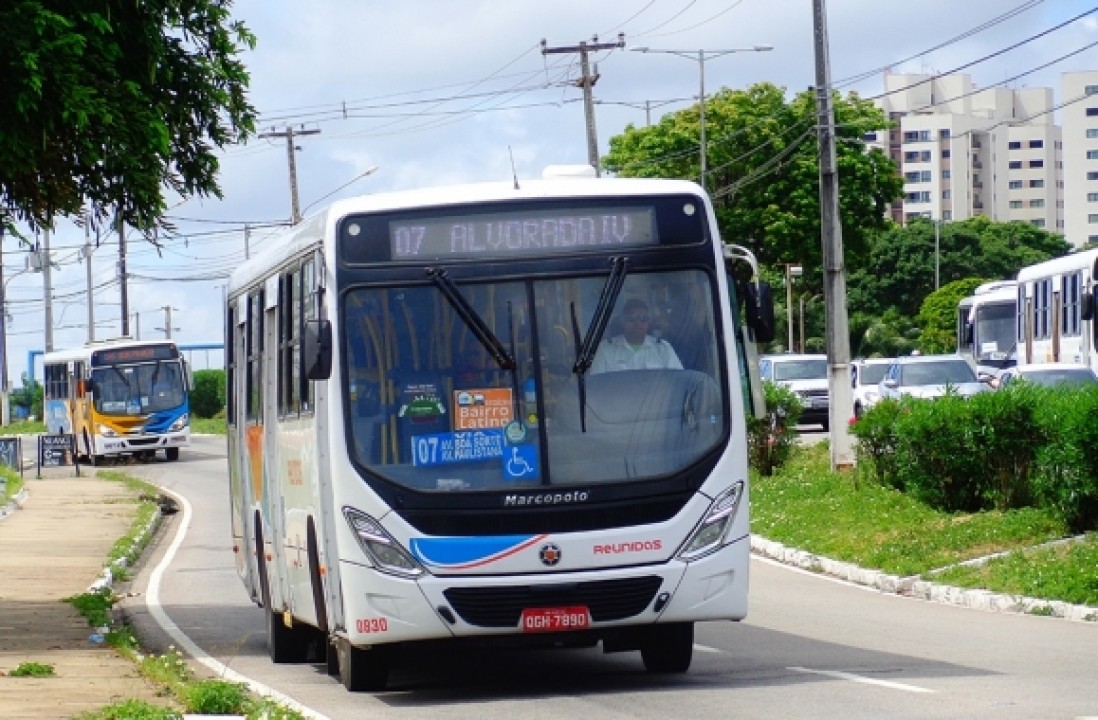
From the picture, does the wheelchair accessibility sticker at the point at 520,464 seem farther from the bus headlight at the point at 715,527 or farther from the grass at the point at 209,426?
the grass at the point at 209,426

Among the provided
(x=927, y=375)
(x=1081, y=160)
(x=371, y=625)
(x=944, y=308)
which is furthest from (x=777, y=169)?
(x=1081, y=160)

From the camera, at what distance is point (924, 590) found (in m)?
17.8

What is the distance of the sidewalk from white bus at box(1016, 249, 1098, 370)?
16.6m

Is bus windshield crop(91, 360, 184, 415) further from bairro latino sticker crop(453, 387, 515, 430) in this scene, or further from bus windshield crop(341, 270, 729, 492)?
bairro latino sticker crop(453, 387, 515, 430)

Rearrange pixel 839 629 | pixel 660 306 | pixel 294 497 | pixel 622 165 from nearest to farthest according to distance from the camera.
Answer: pixel 660 306 < pixel 294 497 < pixel 839 629 < pixel 622 165

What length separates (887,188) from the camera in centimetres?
7069

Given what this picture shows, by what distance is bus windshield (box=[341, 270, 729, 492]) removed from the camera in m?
11.2

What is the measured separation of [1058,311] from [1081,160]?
147571mm

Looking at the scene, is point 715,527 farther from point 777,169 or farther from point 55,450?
point 777,169

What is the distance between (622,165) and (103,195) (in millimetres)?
60227

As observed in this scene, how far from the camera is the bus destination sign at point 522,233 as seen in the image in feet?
38.1

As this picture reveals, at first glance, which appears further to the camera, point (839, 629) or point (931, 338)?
point (931, 338)

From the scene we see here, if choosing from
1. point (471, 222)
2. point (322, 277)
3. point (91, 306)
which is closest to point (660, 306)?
point (471, 222)

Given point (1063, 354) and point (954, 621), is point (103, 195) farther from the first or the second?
point (1063, 354)
